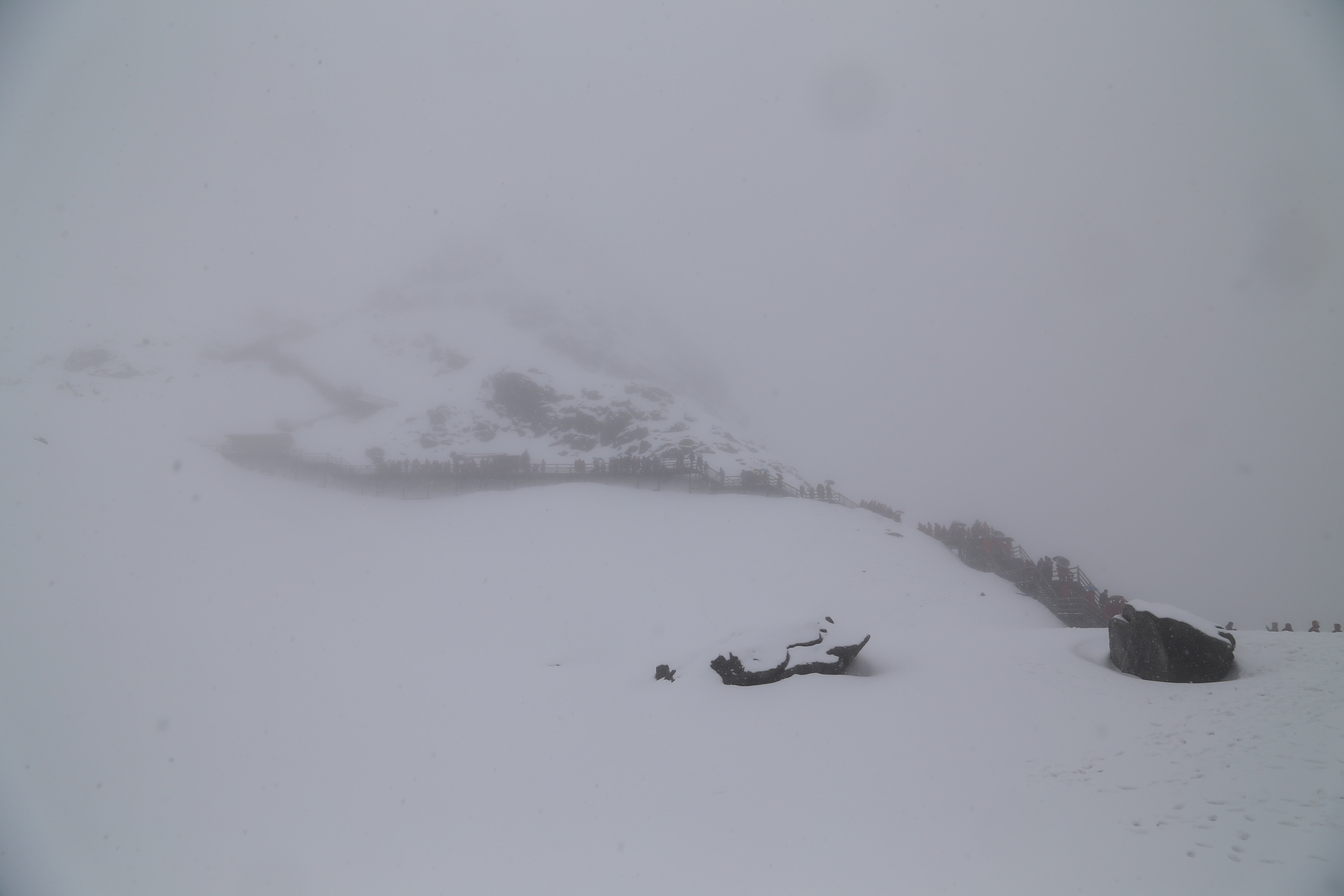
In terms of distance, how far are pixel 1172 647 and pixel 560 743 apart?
1159 centimetres

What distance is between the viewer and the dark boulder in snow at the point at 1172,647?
10.1 metres

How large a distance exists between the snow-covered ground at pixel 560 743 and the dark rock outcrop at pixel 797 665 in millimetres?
226

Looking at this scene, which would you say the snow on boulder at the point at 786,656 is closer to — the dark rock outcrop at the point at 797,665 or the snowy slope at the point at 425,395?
the dark rock outcrop at the point at 797,665

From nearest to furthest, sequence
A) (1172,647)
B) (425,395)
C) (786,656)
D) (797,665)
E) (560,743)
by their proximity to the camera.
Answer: (560,743), (1172,647), (797,665), (786,656), (425,395)

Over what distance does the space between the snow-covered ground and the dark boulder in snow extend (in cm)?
51

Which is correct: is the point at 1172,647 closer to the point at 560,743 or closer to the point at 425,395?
the point at 560,743

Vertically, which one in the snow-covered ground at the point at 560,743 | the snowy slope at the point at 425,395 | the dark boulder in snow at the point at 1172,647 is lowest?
the snow-covered ground at the point at 560,743

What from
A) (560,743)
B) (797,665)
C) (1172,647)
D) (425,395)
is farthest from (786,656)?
(425,395)

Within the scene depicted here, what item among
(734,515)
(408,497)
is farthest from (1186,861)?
(408,497)

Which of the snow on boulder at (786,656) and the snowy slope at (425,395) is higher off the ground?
the snowy slope at (425,395)

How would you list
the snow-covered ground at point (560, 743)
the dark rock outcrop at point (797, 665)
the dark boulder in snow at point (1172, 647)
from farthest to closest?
1. the dark rock outcrop at point (797, 665)
2. the dark boulder in snow at point (1172, 647)
3. the snow-covered ground at point (560, 743)

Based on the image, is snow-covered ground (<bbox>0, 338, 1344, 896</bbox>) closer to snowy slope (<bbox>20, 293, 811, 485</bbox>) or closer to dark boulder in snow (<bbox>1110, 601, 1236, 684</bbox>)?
dark boulder in snow (<bbox>1110, 601, 1236, 684</bbox>)

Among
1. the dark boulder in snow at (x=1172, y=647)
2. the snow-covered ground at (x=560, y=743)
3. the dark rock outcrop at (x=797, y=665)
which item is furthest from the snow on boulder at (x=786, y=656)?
the dark boulder in snow at (x=1172, y=647)

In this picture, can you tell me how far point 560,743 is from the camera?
1004cm
